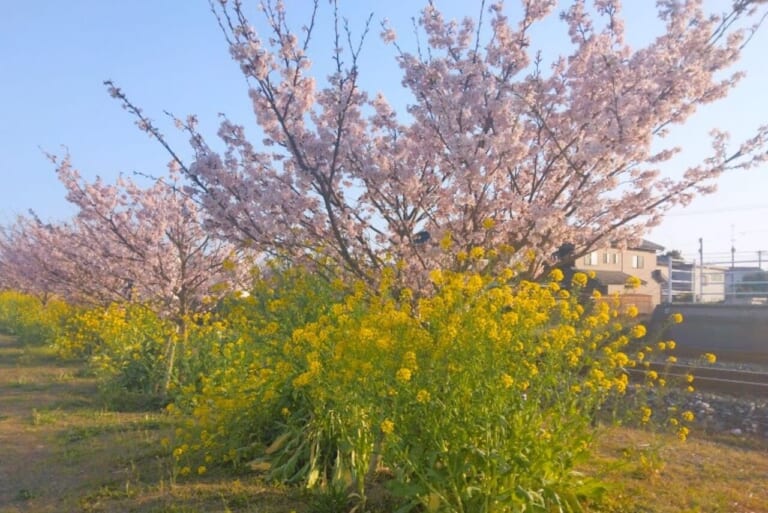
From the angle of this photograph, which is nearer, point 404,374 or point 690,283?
point 404,374

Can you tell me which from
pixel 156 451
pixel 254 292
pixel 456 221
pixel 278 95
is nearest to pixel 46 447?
pixel 156 451

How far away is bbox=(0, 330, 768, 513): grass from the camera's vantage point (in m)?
4.63

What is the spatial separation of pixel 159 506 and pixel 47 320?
15.3 m

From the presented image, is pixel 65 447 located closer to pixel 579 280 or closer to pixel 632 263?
pixel 579 280

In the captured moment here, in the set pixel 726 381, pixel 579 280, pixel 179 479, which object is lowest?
pixel 179 479

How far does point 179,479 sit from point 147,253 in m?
4.21

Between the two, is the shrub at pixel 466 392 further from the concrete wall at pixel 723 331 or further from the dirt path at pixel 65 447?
the concrete wall at pixel 723 331

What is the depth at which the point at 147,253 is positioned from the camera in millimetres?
8906

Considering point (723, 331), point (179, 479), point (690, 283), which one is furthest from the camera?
point (690, 283)

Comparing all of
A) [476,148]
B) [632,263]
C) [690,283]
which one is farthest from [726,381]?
[632,263]

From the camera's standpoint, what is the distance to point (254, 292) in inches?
244

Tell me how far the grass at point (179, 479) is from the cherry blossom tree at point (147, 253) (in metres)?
1.57

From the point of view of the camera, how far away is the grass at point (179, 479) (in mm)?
4633

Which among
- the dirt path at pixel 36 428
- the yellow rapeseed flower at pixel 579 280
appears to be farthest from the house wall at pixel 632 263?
the yellow rapeseed flower at pixel 579 280
